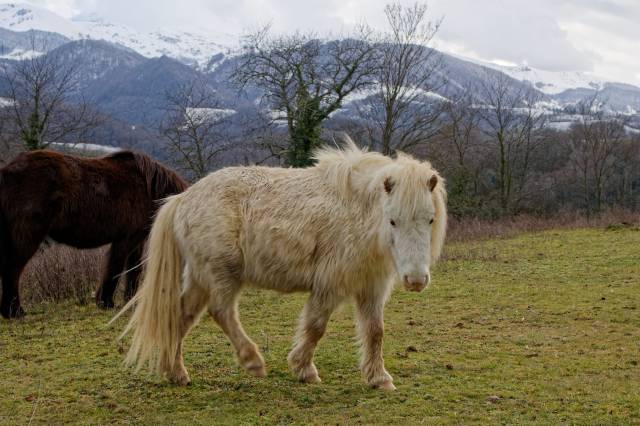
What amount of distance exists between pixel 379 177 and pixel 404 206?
486mm

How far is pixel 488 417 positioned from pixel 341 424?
93 cm

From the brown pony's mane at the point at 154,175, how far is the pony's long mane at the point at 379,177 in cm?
371

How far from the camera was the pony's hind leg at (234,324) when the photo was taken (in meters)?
4.62

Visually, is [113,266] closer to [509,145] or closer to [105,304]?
[105,304]

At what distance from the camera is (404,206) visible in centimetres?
400

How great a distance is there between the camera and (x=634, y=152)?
156 ft

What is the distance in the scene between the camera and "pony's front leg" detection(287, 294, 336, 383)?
14.7ft

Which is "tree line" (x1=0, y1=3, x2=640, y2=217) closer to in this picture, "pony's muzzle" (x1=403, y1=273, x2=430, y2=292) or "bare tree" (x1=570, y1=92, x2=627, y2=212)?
"bare tree" (x1=570, y1=92, x2=627, y2=212)

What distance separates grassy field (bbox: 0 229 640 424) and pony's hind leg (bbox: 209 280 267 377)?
0.45ft

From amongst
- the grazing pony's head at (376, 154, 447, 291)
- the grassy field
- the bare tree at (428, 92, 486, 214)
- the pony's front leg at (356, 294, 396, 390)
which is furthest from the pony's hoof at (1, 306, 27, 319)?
the bare tree at (428, 92, 486, 214)

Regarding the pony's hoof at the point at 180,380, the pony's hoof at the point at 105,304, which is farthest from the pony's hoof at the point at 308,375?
the pony's hoof at the point at 105,304

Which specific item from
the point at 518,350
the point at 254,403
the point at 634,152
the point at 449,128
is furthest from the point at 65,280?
the point at 634,152

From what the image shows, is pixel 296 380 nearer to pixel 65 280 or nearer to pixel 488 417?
pixel 488 417

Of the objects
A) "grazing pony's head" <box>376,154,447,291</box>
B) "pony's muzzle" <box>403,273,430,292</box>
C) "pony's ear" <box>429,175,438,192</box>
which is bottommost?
"pony's muzzle" <box>403,273,430,292</box>
